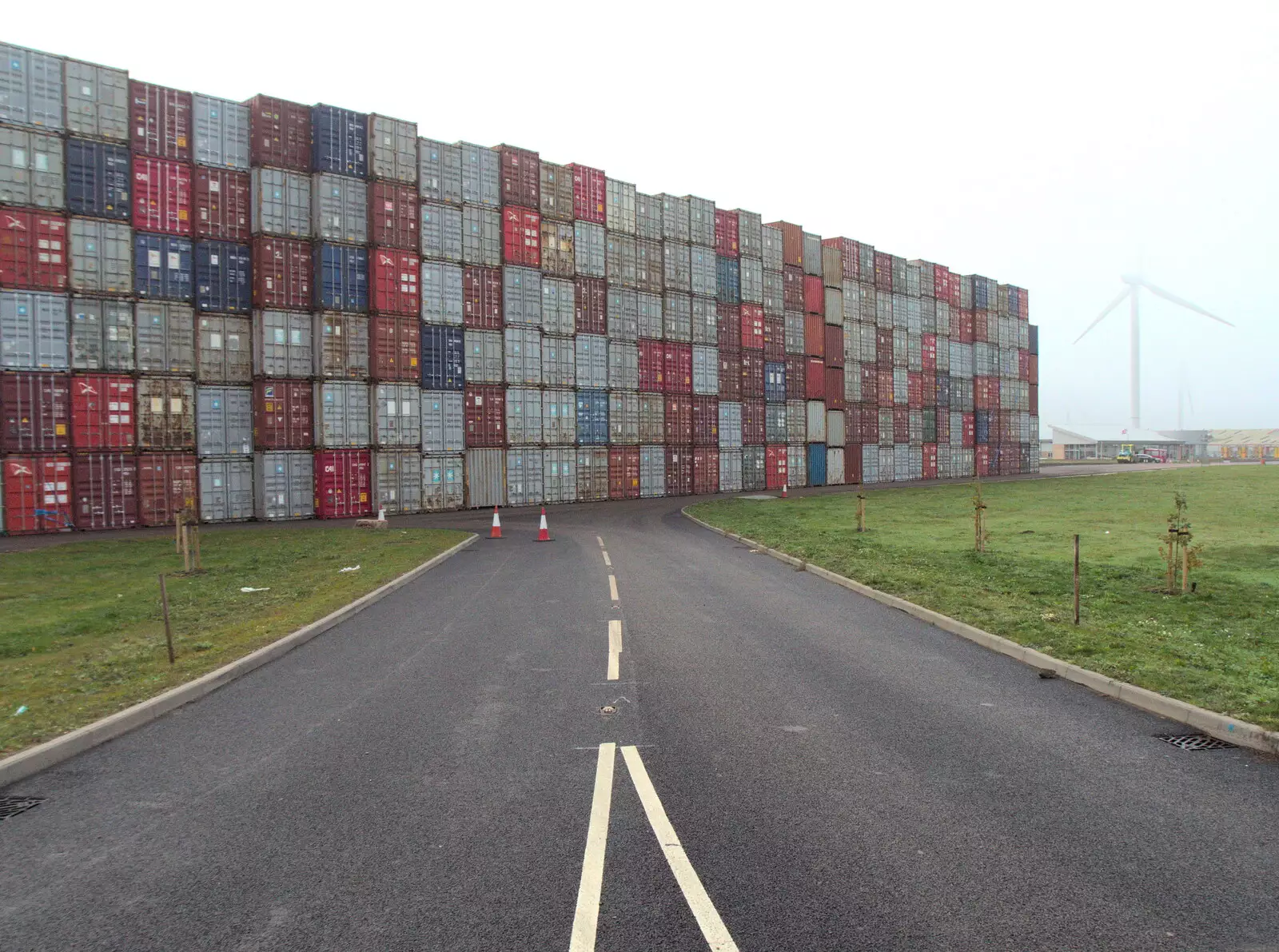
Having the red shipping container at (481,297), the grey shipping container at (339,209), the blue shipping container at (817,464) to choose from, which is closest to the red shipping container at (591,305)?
the red shipping container at (481,297)

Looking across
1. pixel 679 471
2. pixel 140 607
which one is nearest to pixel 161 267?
pixel 140 607

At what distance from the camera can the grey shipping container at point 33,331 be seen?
24.3 metres

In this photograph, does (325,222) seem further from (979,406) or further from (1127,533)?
(979,406)

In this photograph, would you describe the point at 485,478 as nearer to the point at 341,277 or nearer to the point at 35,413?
the point at 341,277

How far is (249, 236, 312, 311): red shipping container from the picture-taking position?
95.7ft

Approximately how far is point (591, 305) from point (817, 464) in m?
22.9

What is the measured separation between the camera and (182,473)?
27.7m

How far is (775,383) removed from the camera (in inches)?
1980

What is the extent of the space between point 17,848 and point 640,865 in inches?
164

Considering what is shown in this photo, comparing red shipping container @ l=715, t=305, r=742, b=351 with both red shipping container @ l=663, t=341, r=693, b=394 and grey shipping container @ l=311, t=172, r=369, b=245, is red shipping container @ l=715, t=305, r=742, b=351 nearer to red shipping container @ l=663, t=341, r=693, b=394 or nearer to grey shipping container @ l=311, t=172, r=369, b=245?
red shipping container @ l=663, t=341, r=693, b=394

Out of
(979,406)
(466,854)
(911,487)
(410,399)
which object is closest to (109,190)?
(410,399)

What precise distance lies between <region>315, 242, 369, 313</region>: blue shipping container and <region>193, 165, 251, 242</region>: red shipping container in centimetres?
301

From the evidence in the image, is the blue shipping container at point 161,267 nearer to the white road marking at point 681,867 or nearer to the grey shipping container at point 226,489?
the grey shipping container at point 226,489

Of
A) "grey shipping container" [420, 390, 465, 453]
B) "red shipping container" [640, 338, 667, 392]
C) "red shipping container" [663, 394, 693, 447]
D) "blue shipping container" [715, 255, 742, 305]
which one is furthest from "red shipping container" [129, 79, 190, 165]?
"blue shipping container" [715, 255, 742, 305]
